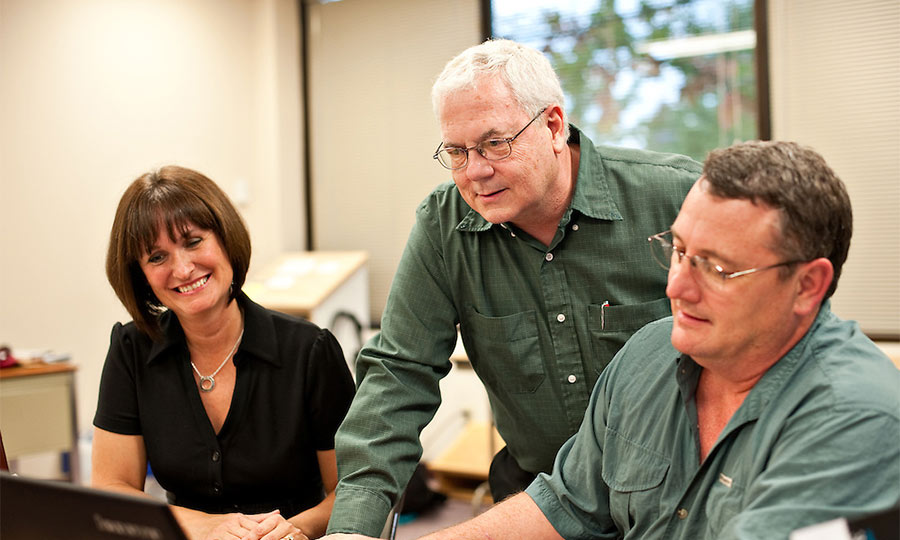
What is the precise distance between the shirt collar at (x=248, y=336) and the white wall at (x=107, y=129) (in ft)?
9.11

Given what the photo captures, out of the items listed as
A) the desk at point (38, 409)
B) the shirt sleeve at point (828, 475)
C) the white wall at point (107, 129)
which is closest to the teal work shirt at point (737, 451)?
the shirt sleeve at point (828, 475)

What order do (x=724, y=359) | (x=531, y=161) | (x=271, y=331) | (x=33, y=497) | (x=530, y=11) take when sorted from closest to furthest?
1. (x=33, y=497)
2. (x=724, y=359)
3. (x=531, y=161)
4. (x=271, y=331)
5. (x=530, y=11)

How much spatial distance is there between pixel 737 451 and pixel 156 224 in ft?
4.10

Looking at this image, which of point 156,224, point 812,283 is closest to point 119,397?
point 156,224

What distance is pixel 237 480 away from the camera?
170cm

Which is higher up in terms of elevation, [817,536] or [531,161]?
[531,161]

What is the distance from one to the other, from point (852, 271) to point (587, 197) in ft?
9.63

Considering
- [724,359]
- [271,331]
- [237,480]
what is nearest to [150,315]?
[271,331]

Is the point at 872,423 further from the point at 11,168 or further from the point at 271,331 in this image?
the point at 11,168

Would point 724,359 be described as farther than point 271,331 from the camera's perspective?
No

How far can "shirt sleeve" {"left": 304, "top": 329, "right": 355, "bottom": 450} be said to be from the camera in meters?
1.73

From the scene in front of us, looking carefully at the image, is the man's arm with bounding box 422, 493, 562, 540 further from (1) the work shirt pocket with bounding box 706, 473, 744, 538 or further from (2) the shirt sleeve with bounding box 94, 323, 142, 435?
(2) the shirt sleeve with bounding box 94, 323, 142, 435

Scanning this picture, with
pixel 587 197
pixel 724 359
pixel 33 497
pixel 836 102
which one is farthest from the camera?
pixel 836 102

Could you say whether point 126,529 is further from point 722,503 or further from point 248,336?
point 248,336
